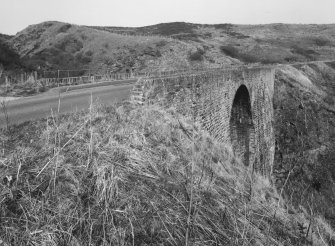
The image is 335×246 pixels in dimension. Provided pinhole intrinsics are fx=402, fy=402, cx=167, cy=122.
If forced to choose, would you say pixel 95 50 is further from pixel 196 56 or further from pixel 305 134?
pixel 305 134

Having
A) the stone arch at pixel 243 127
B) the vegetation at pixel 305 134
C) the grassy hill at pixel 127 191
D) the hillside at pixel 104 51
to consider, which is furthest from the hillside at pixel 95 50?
the grassy hill at pixel 127 191

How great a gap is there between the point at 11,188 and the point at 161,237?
1.46 m

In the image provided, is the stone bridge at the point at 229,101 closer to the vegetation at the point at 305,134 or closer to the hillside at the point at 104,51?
the vegetation at the point at 305,134

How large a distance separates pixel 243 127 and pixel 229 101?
5424mm

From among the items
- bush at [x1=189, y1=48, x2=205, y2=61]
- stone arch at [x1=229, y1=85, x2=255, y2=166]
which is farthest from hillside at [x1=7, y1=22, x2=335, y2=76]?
stone arch at [x1=229, y1=85, x2=255, y2=166]

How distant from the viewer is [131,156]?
5.26 m

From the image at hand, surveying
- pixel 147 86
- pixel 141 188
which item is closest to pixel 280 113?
pixel 147 86

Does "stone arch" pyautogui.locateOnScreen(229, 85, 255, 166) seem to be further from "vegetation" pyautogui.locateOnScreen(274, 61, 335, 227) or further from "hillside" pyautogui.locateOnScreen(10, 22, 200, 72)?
"hillside" pyautogui.locateOnScreen(10, 22, 200, 72)

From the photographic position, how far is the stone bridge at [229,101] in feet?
31.7

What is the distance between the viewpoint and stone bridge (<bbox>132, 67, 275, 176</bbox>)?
31.7 ft

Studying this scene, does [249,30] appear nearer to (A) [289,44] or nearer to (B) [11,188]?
(A) [289,44]

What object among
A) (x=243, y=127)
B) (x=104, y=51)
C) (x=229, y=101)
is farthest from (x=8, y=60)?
(x=104, y=51)

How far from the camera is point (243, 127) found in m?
20.3

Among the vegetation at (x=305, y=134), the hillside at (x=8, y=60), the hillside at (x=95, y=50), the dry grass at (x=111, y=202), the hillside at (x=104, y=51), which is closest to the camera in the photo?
the dry grass at (x=111, y=202)
